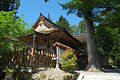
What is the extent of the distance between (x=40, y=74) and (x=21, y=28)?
2823 mm

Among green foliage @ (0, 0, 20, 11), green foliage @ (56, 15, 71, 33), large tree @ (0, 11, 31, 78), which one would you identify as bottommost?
large tree @ (0, 11, 31, 78)

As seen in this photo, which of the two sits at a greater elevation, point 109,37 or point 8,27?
point 109,37

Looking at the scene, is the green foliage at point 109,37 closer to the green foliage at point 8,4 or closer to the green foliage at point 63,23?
the green foliage at point 8,4

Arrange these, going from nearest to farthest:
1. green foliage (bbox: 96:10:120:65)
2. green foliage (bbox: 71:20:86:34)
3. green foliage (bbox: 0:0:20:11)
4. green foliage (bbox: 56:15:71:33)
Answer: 1. green foliage (bbox: 96:10:120:65)
2. green foliage (bbox: 0:0:20:11)
3. green foliage (bbox: 71:20:86:34)
4. green foliage (bbox: 56:15:71:33)

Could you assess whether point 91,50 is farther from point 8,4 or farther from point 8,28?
point 8,4

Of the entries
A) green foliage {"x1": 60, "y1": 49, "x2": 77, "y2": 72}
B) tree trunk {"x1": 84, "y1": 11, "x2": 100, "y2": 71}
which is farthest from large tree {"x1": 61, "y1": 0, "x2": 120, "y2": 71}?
green foliage {"x1": 60, "y1": 49, "x2": 77, "y2": 72}

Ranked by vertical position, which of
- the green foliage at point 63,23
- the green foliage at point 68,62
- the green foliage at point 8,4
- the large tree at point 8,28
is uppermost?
the green foliage at point 63,23

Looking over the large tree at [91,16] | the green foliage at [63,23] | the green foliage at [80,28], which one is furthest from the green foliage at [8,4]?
the green foliage at [63,23]

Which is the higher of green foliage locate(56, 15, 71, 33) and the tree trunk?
green foliage locate(56, 15, 71, 33)

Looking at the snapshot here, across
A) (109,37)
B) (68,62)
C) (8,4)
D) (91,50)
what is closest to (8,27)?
(68,62)

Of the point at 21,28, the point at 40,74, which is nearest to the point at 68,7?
the point at 21,28

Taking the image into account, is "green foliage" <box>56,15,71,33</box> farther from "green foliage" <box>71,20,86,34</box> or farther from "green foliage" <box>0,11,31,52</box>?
"green foliage" <box>0,11,31,52</box>

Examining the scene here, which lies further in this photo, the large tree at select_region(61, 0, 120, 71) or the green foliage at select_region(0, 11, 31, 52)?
the large tree at select_region(61, 0, 120, 71)

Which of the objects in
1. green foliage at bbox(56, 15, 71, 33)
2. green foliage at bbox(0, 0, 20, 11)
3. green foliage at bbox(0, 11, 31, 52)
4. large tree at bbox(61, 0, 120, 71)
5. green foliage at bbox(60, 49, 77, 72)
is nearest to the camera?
green foliage at bbox(0, 11, 31, 52)
